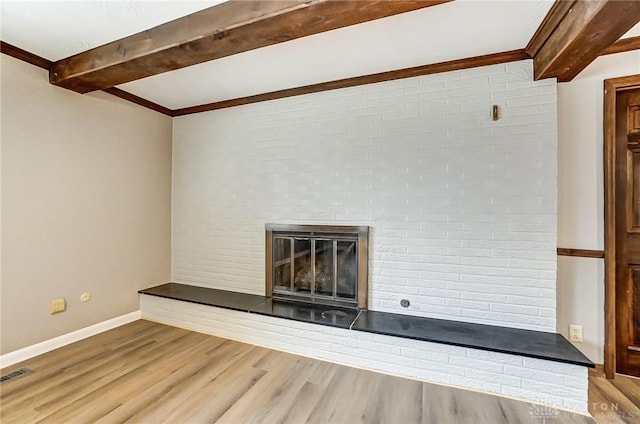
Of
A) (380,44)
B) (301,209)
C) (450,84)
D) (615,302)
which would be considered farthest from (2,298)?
(615,302)

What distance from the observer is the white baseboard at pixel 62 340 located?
236cm

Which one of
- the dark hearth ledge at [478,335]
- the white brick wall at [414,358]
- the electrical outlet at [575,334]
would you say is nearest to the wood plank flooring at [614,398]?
the white brick wall at [414,358]

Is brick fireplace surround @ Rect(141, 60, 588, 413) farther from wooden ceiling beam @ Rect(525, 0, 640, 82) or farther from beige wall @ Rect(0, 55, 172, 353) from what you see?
beige wall @ Rect(0, 55, 172, 353)

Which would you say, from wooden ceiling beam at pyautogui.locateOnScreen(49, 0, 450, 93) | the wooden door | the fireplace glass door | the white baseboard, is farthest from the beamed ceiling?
the white baseboard

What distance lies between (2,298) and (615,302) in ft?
15.0

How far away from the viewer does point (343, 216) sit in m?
2.87

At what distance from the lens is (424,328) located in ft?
7.64

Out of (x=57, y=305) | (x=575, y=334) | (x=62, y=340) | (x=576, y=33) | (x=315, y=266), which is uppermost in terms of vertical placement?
(x=576, y=33)

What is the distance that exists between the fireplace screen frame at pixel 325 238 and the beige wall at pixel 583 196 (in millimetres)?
1494

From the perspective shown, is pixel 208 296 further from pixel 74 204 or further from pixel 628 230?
pixel 628 230

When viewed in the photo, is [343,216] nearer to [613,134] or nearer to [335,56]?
[335,56]

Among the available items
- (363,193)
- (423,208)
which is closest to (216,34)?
(363,193)

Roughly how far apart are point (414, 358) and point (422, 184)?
1.35 metres

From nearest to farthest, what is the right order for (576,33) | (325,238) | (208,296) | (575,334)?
(576,33)
(575,334)
(325,238)
(208,296)
